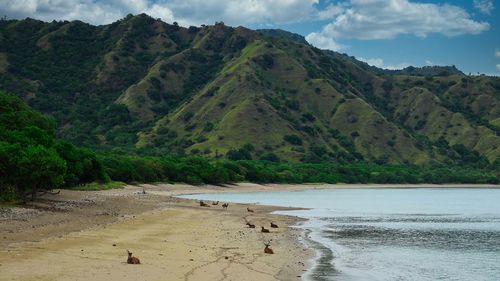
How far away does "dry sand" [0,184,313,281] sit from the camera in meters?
20.9

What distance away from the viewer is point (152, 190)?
94938 millimetres

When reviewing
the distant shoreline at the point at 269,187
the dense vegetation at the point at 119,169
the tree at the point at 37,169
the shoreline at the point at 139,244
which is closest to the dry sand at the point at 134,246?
the shoreline at the point at 139,244

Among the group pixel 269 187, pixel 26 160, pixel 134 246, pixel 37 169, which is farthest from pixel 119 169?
pixel 134 246

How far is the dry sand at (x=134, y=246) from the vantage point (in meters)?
20.9

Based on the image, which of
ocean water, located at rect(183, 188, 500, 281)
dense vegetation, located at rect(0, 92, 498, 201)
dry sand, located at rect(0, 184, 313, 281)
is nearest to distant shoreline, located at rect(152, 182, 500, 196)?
dense vegetation, located at rect(0, 92, 498, 201)

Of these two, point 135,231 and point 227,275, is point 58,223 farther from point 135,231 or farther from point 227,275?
point 227,275

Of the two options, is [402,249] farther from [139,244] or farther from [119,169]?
[119,169]

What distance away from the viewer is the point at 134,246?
1131 inches

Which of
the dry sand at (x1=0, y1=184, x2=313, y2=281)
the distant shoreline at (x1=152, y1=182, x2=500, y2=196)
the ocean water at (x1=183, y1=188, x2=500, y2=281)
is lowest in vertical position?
the ocean water at (x1=183, y1=188, x2=500, y2=281)

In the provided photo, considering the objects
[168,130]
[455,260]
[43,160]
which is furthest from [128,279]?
[168,130]

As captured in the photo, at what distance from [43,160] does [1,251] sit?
2259 cm

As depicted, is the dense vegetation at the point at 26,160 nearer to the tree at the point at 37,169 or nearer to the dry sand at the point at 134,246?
the tree at the point at 37,169

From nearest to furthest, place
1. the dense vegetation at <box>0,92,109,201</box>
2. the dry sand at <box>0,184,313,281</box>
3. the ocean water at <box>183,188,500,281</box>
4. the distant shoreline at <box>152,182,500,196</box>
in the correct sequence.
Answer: the dry sand at <box>0,184,313,281</box>
the ocean water at <box>183,188,500,281</box>
the dense vegetation at <box>0,92,109,201</box>
the distant shoreline at <box>152,182,500,196</box>

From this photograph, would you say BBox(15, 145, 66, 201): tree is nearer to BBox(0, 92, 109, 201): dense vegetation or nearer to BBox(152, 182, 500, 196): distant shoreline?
BBox(0, 92, 109, 201): dense vegetation
